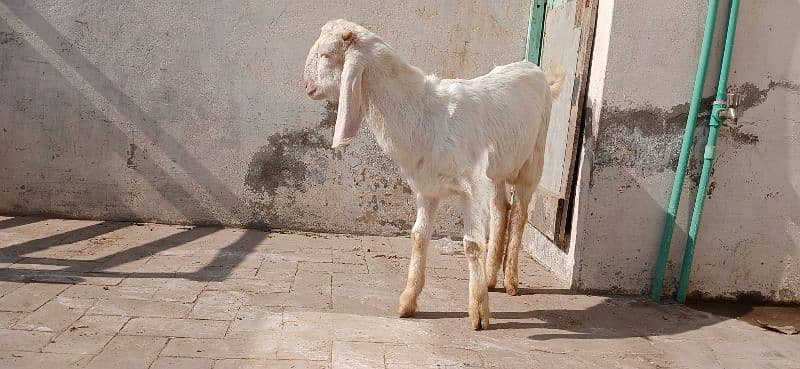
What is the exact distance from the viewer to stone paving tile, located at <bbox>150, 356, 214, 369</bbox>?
9.45 feet

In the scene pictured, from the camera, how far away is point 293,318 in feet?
11.9

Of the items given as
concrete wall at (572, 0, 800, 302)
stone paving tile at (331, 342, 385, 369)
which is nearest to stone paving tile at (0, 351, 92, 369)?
stone paving tile at (331, 342, 385, 369)

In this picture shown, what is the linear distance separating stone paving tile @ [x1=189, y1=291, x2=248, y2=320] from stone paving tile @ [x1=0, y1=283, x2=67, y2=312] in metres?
0.84

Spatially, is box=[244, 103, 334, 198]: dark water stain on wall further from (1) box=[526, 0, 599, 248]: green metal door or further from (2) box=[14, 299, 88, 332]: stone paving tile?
(2) box=[14, 299, 88, 332]: stone paving tile

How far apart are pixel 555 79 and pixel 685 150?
1.19m

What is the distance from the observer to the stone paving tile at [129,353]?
9.36 feet

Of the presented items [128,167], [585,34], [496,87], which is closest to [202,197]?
[128,167]

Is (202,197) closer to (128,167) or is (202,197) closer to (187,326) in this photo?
(128,167)

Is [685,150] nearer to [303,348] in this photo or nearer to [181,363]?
[303,348]

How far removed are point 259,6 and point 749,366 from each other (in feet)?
15.8

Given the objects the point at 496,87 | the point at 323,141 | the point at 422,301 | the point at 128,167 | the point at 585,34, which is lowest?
the point at 422,301

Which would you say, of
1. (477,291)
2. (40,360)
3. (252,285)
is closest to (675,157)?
(477,291)

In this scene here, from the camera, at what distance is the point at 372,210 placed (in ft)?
20.1

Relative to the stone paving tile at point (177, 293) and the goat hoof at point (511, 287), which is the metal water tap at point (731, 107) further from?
the stone paving tile at point (177, 293)
